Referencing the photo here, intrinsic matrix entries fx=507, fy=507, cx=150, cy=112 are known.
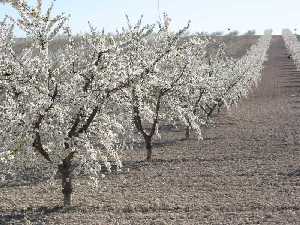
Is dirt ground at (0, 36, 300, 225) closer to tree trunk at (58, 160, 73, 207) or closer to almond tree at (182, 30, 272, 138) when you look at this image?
tree trunk at (58, 160, 73, 207)

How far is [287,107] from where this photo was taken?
132 feet

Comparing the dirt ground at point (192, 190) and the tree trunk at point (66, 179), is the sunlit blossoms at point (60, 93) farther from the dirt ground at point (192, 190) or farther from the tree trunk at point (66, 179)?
the dirt ground at point (192, 190)

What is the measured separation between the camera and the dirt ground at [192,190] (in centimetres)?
1431

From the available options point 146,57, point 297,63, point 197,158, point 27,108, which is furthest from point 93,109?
point 297,63

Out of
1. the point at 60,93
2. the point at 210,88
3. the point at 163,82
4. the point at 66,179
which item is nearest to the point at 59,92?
the point at 60,93

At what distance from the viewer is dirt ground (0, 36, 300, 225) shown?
14.3 metres

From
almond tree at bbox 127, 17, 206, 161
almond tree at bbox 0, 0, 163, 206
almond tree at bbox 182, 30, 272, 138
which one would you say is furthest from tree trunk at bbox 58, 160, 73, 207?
almond tree at bbox 182, 30, 272, 138

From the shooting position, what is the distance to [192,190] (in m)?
17.1

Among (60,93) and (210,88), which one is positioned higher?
(210,88)

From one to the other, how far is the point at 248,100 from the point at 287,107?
8.10 meters

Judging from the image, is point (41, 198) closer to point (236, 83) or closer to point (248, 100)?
point (236, 83)

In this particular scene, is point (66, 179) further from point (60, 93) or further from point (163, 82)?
point (163, 82)

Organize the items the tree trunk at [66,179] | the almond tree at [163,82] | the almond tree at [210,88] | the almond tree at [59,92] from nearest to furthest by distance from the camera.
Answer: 1. the almond tree at [59,92]
2. the tree trunk at [66,179]
3. the almond tree at [163,82]
4. the almond tree at [210,88]

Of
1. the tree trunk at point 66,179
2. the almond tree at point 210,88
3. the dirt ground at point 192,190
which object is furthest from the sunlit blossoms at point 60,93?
the almond tree at point 210,88
